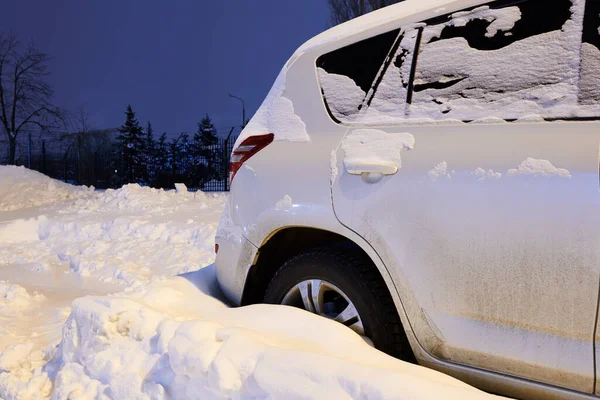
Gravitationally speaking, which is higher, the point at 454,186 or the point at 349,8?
the point at 349,8

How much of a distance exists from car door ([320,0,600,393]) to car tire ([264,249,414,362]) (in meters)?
0.15

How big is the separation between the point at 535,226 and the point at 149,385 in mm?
1868

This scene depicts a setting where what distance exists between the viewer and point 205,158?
20000 mm

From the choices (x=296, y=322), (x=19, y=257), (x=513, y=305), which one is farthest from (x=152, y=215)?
(x=513, y=305)

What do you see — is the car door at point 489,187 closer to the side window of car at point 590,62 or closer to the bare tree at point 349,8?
the side window of car at point 590,62

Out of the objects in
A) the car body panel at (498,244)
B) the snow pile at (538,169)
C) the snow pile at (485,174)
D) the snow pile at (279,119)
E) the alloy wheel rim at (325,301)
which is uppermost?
the snow pile at (279,119)

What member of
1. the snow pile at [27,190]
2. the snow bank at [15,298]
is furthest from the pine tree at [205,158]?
the snow bank at [15,298]

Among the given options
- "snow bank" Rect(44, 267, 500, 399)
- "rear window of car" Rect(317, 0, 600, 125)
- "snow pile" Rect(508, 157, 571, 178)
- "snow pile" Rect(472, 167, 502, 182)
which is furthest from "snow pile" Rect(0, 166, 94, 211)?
"snow pile" Rect(508, 157, 571, 178)

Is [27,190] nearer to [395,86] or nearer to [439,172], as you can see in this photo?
[395,86]

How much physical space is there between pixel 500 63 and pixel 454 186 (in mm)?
552

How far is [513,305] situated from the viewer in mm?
1677

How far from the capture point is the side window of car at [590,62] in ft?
5.31

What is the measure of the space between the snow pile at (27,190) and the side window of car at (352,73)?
14093 millimetres

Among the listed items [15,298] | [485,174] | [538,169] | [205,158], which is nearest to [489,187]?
[485,174]
